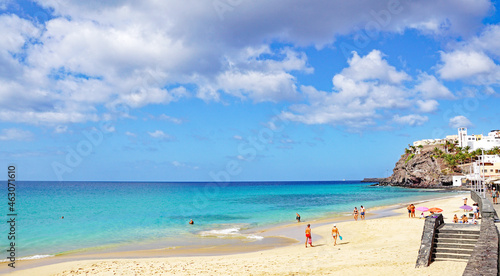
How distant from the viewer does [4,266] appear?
1919 centimetres

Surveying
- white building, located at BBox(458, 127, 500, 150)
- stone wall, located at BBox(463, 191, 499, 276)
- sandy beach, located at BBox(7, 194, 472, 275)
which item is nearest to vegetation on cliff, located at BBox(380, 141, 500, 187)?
white building, located at BBox(458, 127, 500, 150)

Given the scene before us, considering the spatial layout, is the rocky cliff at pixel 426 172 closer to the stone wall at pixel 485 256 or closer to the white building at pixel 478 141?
the white building at pixel 478 141

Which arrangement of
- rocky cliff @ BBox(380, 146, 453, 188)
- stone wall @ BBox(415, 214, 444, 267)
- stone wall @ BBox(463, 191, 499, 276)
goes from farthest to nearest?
1. rocky cliff @ BBox(380, 146, 453, 188)
2. stone wall @ BBox(415, 214, 444, 267)
3. stone wall @ BBox(463, 191, 499, 276)

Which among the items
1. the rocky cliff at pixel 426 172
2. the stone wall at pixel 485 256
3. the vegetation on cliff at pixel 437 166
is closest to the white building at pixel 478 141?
the vegetation on cliff at pixel 437 166

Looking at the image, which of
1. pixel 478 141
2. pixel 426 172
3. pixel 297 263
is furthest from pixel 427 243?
pixel 478 141

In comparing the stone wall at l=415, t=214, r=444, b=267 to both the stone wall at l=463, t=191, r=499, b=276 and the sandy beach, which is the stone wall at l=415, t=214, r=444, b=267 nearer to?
the sandy beach

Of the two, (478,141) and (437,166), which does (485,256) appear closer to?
(437,166)

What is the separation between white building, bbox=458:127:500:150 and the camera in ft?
440

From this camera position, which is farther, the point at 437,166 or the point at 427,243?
the point at 437,166

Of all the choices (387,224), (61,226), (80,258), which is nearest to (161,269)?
(80,258)

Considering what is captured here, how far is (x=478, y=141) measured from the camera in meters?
139

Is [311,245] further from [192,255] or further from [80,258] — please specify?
[80,258]

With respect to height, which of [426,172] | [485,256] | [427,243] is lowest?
[427,243]

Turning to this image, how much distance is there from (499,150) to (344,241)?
4763 inches
